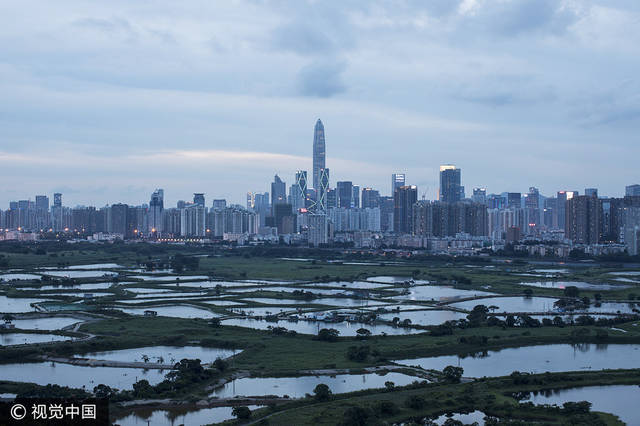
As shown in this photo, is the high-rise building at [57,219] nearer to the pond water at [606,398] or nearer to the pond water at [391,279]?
the pond water at [391,279]

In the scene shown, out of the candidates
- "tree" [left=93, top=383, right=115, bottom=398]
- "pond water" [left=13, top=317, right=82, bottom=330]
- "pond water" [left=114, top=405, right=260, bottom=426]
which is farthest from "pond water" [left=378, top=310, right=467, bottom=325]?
"tree" [left=93, top=383, right=115, bottom=398]

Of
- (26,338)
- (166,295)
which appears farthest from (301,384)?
(166,295)

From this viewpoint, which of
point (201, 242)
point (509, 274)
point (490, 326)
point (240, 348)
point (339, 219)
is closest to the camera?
point (240, 348)

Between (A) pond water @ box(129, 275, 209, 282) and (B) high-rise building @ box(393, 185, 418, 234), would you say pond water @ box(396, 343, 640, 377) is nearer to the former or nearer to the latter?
(A) pond water @ box(129, 275, 209, 282)

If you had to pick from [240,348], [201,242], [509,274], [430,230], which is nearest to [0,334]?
[240,348]

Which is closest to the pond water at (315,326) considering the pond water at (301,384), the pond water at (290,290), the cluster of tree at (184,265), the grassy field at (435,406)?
the pond water at (301,384)

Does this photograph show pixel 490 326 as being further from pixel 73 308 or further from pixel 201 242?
pixel 201 242
